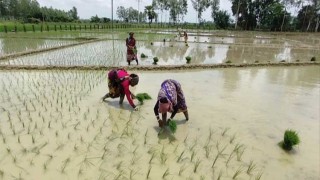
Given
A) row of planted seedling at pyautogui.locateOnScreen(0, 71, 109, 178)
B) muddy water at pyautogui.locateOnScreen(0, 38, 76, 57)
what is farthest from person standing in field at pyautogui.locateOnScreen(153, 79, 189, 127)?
muddy water at pyautogui.locateOnScreen(0, 38, 76, 57)

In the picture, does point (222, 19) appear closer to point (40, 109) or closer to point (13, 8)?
point (13, 8)

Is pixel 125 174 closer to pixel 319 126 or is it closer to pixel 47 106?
pixel 47 106

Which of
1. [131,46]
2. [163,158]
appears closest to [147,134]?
[163,158]

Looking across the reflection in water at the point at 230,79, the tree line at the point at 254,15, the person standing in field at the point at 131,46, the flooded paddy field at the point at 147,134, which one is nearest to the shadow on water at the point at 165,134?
the flooded paddy field at the point at 147,134

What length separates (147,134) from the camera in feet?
15.3

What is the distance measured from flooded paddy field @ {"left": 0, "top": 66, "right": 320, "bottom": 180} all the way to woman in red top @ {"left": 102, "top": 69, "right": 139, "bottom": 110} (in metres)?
Answer: 0.25

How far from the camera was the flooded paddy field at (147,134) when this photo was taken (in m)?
3.59

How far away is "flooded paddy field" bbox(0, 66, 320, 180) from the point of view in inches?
141

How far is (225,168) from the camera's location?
3766mm

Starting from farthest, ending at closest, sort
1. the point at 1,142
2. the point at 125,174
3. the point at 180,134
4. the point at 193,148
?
the point at 180,134
the point at 193,148
the point at 1,142
the point at 125,174

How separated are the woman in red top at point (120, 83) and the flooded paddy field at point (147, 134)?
0.25 meters

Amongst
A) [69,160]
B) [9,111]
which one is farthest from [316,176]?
[9,111]

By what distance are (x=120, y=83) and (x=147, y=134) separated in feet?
4.54

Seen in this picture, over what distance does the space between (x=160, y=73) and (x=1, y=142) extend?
634cm
